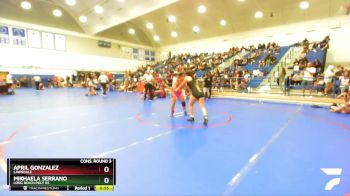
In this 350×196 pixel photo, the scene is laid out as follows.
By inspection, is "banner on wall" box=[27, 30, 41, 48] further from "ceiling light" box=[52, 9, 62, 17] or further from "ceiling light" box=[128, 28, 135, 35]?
"ceiling light" box=[128, 28, 135, 35]

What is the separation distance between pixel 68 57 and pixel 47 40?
8.54ft

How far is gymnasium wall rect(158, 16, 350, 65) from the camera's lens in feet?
55.6

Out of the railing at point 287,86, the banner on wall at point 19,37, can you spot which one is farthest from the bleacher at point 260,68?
the banner on wall at point 19,37

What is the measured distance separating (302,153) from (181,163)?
221 cm

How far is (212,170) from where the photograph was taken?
3.00 metres

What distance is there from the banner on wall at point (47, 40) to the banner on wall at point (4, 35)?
9.40ft

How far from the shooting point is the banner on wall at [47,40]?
21.2 meters

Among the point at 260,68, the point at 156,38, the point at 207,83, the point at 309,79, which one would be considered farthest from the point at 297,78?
the point at 156,38

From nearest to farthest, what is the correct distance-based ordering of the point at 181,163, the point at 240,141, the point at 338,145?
the point at 181,163
the point at 338,145
the point at 240,141

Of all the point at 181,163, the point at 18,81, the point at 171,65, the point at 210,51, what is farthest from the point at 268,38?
the point at 18,81

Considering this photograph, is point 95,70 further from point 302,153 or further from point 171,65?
point 302,153

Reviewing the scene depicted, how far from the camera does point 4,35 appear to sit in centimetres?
1873

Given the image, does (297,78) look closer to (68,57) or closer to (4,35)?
(68,57)
